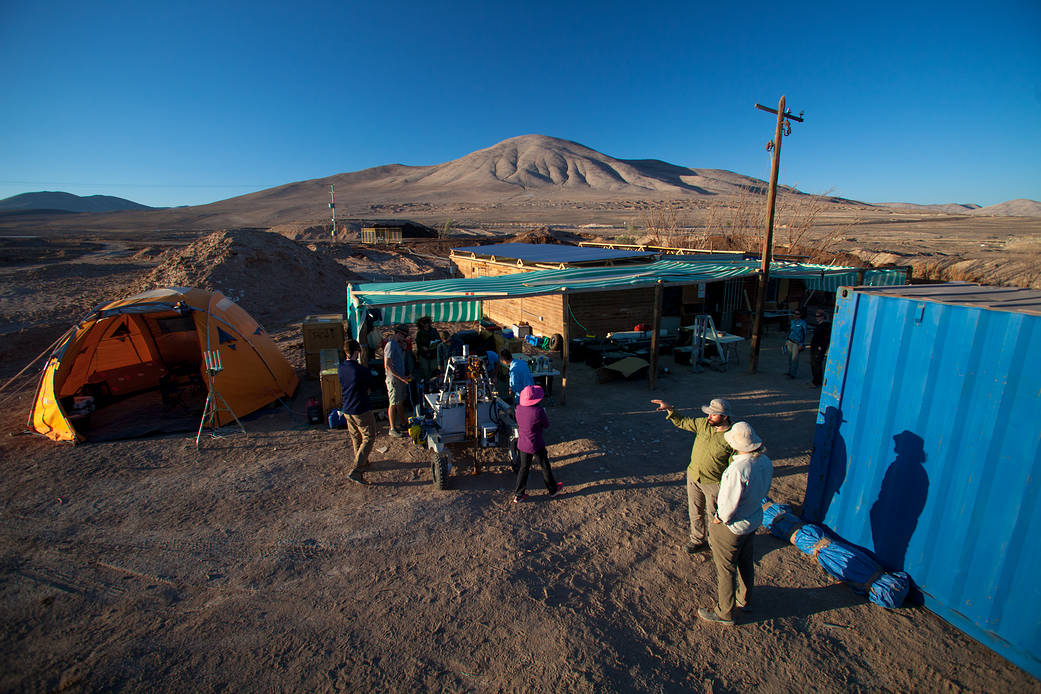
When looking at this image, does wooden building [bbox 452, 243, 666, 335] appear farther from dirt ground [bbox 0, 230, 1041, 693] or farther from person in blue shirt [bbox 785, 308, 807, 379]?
dirt ground [bbox 0, 230, 1041, 693]

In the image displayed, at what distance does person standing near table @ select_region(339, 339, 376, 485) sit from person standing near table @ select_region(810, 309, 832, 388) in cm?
932

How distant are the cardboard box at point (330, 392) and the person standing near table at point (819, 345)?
9870 mm

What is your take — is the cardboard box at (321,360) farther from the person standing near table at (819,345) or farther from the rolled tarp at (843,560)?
the person standing near table at (819,345)

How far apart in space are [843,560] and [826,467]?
3.15 ft

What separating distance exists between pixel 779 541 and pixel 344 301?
1989 cm

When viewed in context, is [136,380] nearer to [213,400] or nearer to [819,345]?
[213,400]

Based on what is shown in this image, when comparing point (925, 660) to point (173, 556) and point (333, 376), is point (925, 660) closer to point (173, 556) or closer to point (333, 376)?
point (173, 556)

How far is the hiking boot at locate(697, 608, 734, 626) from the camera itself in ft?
13.7

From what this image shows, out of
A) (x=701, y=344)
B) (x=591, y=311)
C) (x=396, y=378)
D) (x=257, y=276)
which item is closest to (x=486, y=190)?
(x=257, y=276)

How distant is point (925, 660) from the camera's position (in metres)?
3.83

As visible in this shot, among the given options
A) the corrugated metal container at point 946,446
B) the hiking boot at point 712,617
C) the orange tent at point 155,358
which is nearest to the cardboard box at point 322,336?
the orange tent at point 155,358

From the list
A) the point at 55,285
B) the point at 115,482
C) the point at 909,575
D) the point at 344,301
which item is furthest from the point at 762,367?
the point at 55,285

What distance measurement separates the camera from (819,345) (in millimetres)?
10227

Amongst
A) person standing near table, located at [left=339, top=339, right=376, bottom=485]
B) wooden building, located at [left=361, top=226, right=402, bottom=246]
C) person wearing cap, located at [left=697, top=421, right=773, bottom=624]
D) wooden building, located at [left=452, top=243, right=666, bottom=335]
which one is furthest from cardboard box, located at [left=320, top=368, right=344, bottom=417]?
wooden building, located at [left=361, top=226, right=402, bottom=246]
